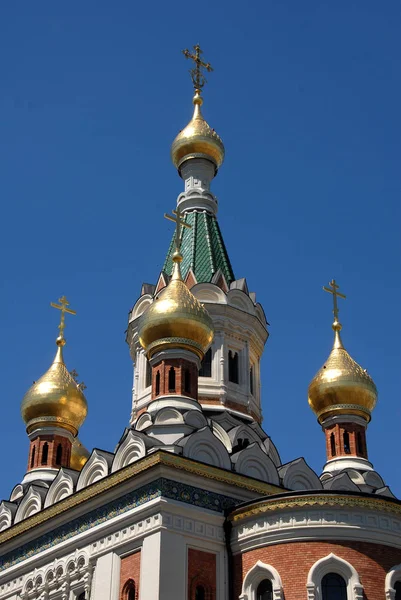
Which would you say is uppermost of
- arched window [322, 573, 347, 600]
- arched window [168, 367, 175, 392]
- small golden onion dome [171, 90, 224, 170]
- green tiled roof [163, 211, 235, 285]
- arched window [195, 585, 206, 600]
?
small golden onion dome [171, 90, 224, 170]

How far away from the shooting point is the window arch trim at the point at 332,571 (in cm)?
1241

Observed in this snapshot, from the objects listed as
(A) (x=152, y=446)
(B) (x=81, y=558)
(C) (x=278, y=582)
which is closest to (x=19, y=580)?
(B) (x=81, y=558)

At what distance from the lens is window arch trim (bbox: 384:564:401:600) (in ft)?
41.1

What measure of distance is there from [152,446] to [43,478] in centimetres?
426

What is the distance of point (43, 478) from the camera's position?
17.7m

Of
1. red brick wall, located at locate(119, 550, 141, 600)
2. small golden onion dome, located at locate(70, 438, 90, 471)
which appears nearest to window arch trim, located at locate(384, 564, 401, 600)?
red brick wall, located at locate(119, 550, 141, 600)

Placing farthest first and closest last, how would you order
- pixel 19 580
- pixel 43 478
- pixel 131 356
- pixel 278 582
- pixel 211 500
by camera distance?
pixel 131 356 → pixel 43 478 → pixel 19 580 → pixel 211 500 → pixel 278 582

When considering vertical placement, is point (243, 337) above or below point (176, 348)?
above

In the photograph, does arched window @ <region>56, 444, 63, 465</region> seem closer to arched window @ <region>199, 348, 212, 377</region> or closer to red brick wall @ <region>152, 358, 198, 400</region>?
arched window @ <region>199, 348, 212, 377</region>

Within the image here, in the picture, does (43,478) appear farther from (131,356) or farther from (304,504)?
(304,504)

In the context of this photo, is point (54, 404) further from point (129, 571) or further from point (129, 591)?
point (129, 591)

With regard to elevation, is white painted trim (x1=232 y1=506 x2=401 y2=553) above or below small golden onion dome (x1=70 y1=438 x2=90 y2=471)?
below

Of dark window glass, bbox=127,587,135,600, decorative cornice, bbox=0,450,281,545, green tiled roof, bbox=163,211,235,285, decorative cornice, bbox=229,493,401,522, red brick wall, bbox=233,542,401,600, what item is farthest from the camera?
green tiled roof, bbox=163,211,235,285

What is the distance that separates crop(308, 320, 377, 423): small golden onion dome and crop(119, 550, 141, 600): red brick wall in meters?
5.31
